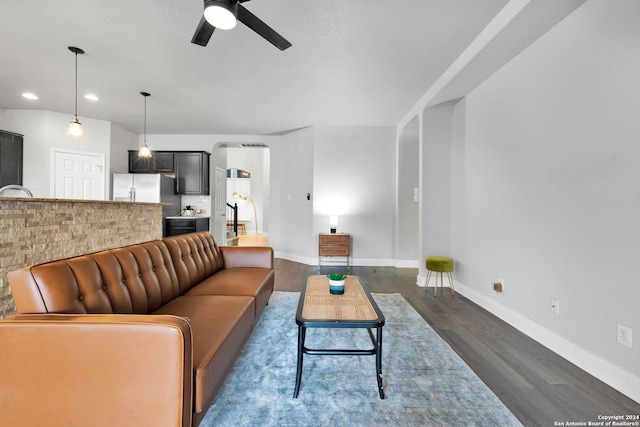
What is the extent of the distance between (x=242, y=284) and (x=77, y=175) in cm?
497

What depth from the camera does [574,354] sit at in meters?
2.11

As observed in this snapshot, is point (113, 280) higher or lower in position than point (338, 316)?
higher

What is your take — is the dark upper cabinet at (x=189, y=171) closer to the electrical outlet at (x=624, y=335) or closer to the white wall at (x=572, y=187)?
the white wall at (x=572, y=187)

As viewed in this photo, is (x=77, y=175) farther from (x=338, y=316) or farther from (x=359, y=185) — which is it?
(x=338, y=316)

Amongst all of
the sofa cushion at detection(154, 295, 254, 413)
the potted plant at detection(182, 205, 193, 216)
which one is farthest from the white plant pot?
the potted plant at detection(182, 205, 193, 216)

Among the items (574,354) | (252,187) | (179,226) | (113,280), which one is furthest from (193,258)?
(252,187)

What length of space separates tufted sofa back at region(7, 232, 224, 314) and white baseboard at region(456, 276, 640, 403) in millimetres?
2972

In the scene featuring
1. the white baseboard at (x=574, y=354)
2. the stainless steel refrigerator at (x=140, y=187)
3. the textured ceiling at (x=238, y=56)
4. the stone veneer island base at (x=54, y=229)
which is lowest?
the white baseboard at (x=574, y=354)

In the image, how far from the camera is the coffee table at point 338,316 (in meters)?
1.70

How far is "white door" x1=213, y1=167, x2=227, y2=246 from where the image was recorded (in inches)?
265

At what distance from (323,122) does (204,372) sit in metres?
4.89

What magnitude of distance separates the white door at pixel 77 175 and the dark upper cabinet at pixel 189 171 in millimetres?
1309

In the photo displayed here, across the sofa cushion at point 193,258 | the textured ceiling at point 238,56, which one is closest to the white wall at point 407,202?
the textured ceiling at point 238,56

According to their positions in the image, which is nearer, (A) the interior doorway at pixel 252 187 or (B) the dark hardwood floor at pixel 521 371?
(B) the dark hardwood floor at pixel 521 371
